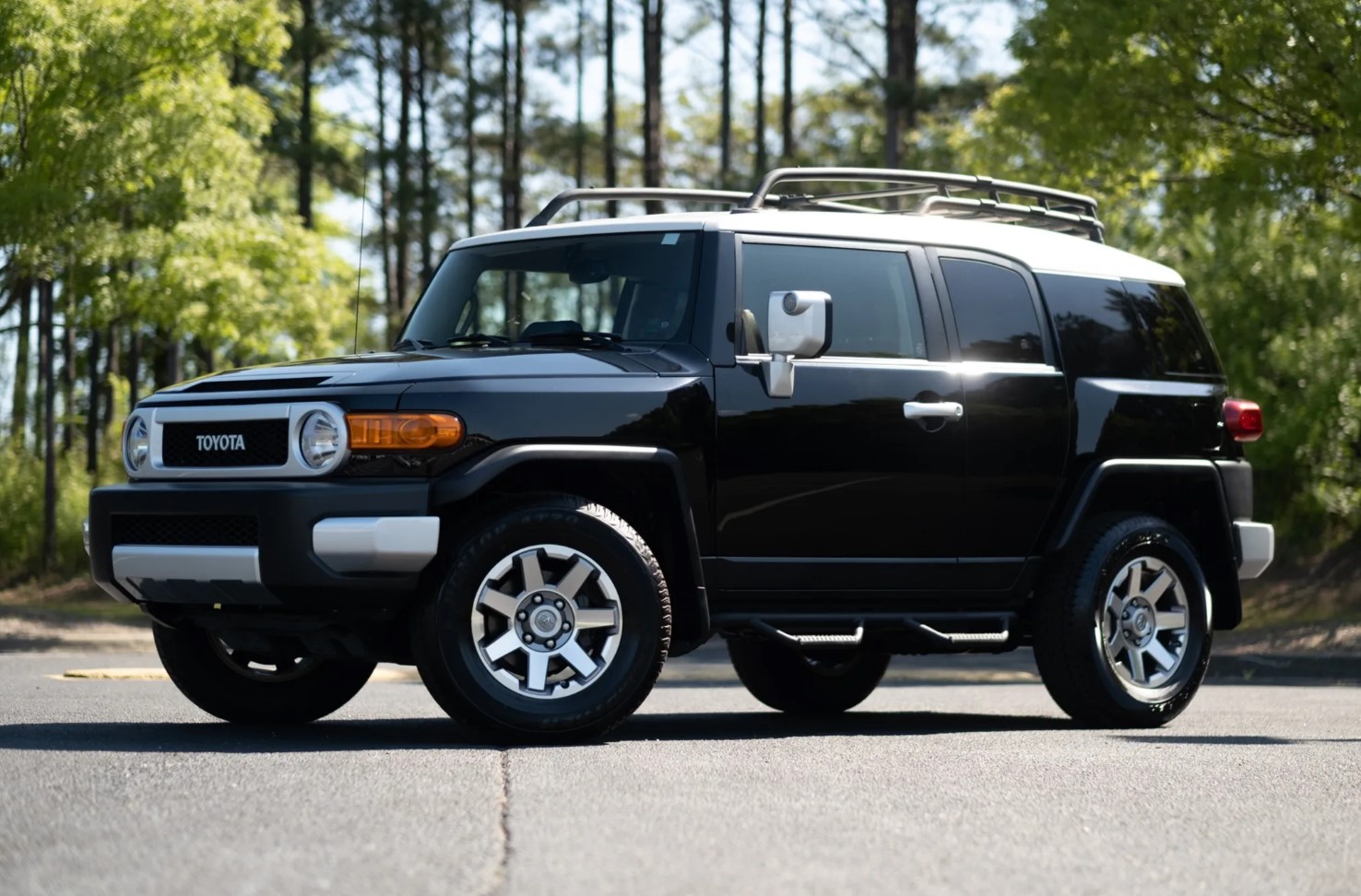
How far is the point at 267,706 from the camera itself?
8.44m

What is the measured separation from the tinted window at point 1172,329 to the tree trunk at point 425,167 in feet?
101

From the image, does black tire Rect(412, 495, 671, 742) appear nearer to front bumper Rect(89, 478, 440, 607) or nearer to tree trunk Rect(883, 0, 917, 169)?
front bumper Rect(89, 478, 440, 607)

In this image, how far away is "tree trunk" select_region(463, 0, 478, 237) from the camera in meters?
41.5

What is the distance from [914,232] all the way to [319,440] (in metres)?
2.99

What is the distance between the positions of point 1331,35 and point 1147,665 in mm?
10229

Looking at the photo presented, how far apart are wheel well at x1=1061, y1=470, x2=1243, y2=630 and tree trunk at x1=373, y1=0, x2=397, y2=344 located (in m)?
29.7

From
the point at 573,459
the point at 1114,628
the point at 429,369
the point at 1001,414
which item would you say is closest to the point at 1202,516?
the point at 1114,628

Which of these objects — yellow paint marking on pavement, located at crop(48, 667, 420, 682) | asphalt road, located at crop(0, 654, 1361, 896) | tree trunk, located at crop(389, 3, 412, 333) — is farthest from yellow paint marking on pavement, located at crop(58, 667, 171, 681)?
tree trunk, located at crop(389, 3, 412, 333)

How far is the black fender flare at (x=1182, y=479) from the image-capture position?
8930mm

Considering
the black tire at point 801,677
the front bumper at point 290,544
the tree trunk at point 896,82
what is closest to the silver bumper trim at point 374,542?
the front bumper at point 290,544

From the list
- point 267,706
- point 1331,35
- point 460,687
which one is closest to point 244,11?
point 1331,35

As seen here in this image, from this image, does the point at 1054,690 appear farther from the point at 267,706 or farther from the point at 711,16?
the point at 711,16

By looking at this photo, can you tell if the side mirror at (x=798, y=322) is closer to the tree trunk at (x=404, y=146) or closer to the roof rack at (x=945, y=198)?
the roof rack at (x=945, y=198)

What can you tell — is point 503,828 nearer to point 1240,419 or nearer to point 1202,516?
point 1202,516
